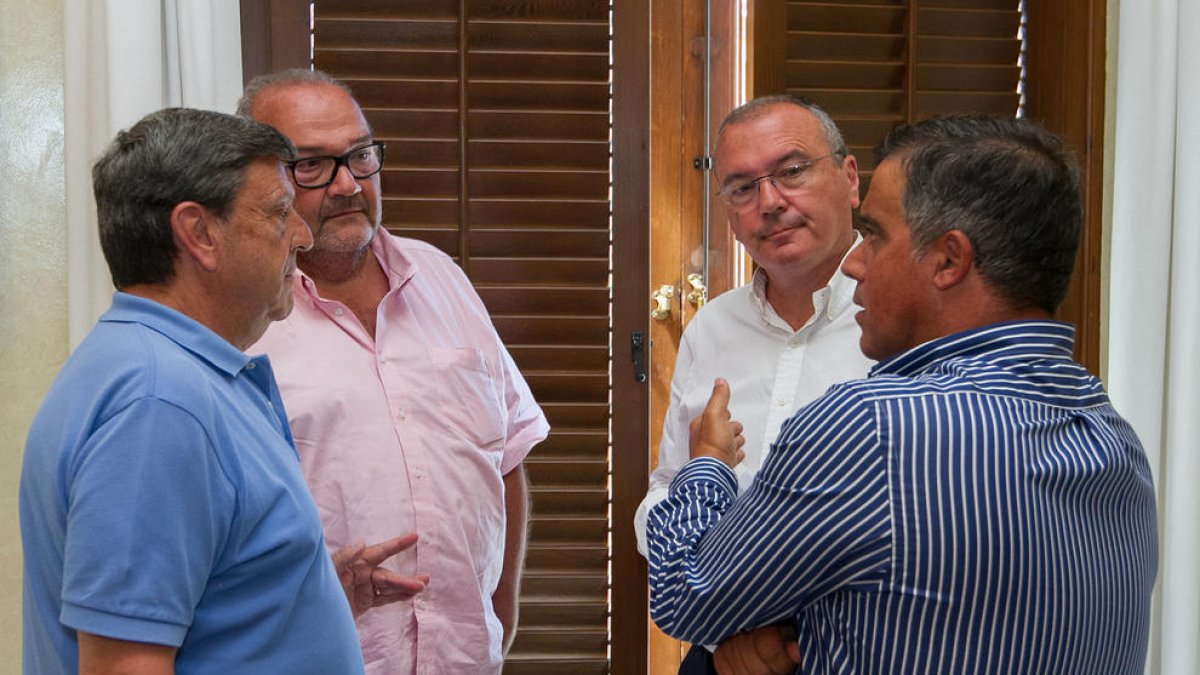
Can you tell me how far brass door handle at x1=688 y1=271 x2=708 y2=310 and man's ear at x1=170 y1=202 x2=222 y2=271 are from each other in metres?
1.63

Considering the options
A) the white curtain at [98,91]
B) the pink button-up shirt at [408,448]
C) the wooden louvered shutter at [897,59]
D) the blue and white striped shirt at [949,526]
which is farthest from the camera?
the wooden louvered shutter at [897,59]

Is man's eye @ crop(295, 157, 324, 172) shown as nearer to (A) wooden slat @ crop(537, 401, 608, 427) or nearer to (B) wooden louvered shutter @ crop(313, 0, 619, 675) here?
(B) wooden louvered shutter @ crop(313, 0, 619, 675)

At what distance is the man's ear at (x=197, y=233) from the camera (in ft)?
4.02

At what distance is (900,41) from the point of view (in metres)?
2.63

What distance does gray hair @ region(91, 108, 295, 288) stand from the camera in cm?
122

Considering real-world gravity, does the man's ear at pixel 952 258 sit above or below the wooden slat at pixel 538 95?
below

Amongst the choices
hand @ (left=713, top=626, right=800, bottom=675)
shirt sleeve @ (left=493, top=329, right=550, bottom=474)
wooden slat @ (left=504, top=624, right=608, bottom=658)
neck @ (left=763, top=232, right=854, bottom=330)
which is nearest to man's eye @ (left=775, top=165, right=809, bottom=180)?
neck @ (left=763, top=232, right=854, bottom=330)

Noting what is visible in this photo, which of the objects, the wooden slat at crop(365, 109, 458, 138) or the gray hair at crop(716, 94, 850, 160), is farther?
the wooden slat at crop(365, 109, 458, 138)

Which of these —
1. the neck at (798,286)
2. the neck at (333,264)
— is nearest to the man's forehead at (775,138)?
the neck at (798,286)

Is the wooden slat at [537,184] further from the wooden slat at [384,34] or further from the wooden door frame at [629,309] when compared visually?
the wooden slat at [384,34]

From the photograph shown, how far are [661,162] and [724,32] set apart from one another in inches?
12.8

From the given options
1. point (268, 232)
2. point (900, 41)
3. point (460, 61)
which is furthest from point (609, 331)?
point (268, 232)

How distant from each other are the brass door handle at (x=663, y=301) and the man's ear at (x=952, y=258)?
1608 millimetres

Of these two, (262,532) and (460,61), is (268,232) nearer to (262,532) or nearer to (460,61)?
(262,532)
